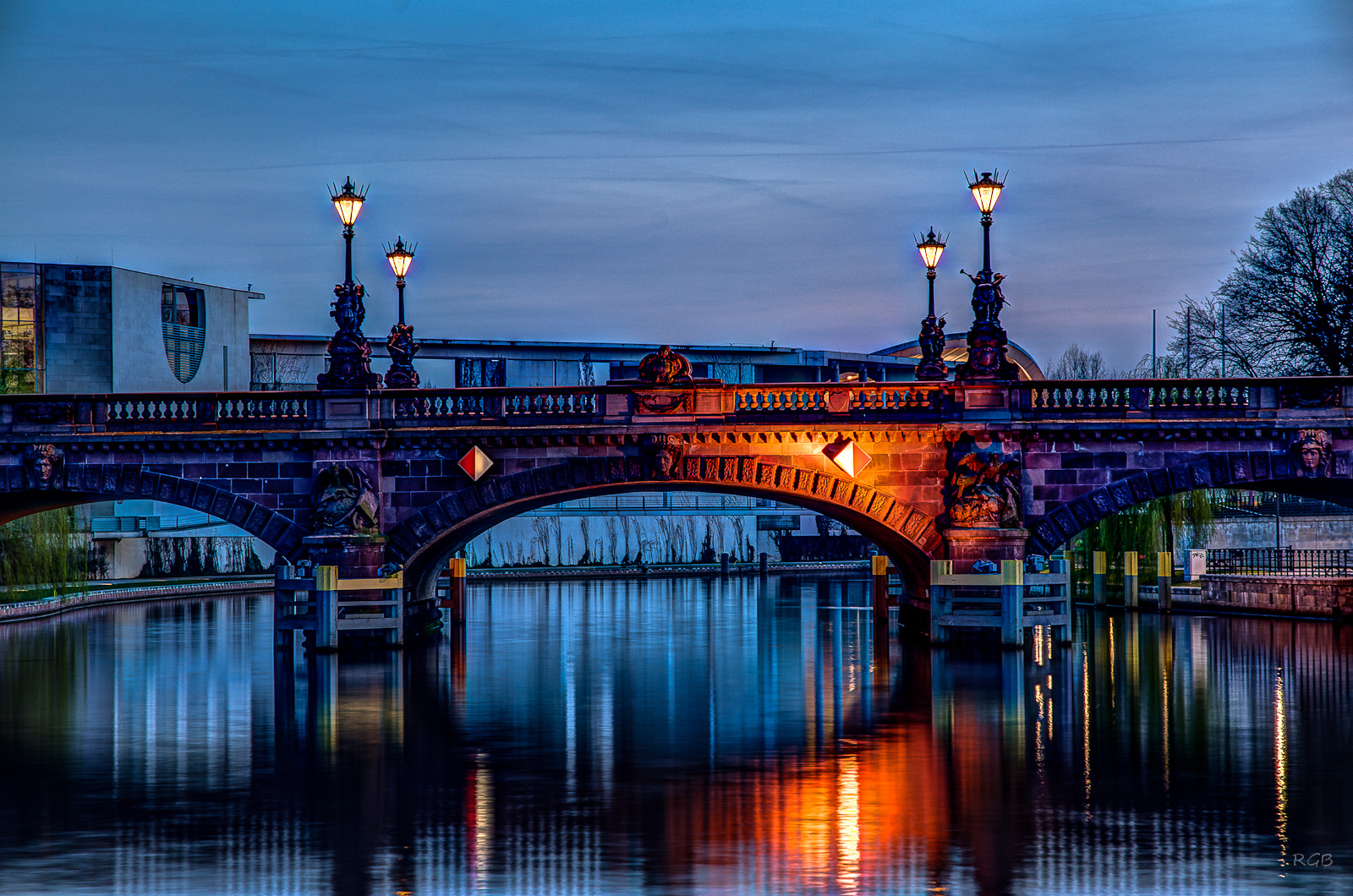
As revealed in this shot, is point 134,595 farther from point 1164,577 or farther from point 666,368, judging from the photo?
point 1164,577

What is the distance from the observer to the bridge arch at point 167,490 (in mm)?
38281

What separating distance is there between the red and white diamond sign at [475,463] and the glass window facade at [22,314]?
1727 inches

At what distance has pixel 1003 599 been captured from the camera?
120 feet

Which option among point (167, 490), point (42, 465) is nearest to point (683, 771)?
point (167, 490)

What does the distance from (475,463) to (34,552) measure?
73.1 feet

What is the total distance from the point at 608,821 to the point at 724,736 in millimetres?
7018

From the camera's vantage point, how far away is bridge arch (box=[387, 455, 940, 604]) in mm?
37281

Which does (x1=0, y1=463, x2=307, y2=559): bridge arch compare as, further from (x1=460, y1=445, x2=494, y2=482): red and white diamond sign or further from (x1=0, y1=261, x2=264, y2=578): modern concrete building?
(x1=0, y1=261, x2=264, y2=578): modern concrete building

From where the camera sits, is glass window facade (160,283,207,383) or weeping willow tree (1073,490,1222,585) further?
glass window facade (160,283,207,383)

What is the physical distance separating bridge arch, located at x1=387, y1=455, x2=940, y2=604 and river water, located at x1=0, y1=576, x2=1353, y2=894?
288cm

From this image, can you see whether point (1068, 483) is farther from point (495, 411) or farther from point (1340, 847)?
point (1340, 847)

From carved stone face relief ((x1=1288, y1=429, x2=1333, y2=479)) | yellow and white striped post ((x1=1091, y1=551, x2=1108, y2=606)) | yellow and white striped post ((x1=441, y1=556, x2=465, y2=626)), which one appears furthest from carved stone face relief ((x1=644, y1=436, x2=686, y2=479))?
yellow and white striped post ((x1=1091, y1=551, x2=1108, y2=606))

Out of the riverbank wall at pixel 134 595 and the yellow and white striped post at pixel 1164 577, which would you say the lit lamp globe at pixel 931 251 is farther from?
the riverbank wall at pixel 134 595

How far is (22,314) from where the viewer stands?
74375 mm
